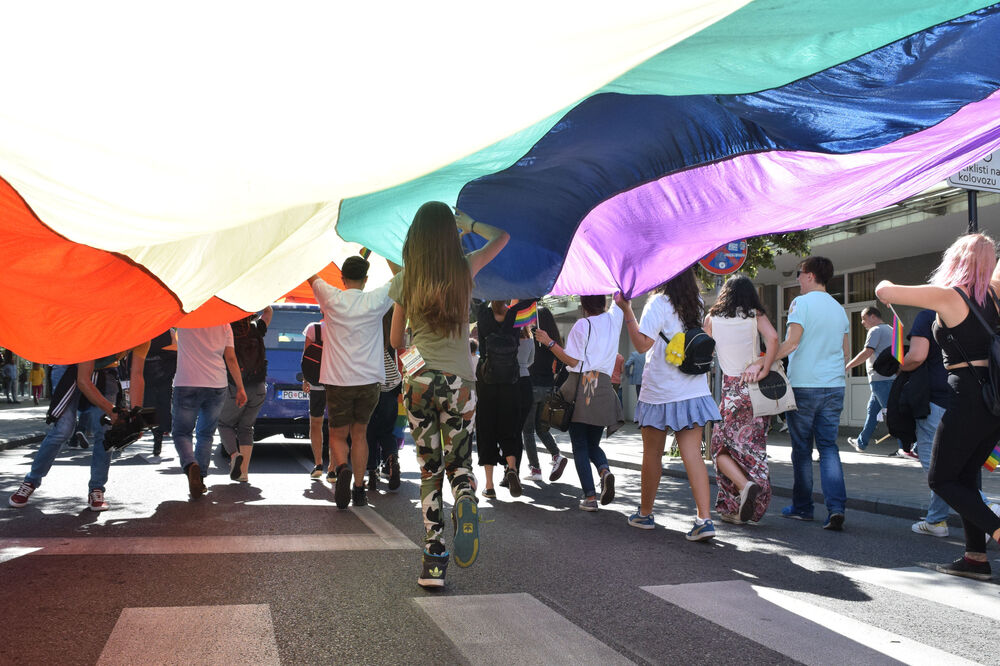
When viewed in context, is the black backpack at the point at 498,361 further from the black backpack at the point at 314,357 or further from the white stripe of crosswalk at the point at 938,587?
the white stripe of crosswalk at the point at 938,587

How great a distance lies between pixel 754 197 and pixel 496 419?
3.62m

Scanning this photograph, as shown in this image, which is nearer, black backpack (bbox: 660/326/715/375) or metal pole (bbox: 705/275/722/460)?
black backpack (bbox: 660/326/715/375)

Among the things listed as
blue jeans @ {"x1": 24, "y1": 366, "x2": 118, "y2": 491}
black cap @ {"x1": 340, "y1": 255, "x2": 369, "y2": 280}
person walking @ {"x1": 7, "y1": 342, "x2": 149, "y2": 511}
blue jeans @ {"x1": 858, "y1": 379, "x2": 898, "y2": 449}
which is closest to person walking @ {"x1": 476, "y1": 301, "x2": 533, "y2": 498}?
black cap @ {"x1": 340, "y1": 255, "x2": 369, "y2": 280}

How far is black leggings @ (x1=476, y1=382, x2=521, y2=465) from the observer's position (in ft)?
26.0

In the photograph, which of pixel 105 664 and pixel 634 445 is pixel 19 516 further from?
pixel 634 445

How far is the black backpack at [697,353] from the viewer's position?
6.17 metres

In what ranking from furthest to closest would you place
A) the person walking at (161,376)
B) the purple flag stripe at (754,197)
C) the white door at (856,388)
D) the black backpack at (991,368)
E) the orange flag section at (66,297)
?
1. the white door at (856,388)
2. the person walking at (161,376)
3. the black backpack at (991,368)
4. the purple flag stripe at (754,197)
5. the orange flag section at (66,297)

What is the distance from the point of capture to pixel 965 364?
16.1ft

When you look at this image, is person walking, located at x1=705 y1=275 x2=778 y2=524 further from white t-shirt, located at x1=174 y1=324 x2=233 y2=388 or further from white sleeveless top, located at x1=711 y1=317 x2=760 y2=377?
white t-shirt, located at x1=174 y1=324 x2=233 y2=388

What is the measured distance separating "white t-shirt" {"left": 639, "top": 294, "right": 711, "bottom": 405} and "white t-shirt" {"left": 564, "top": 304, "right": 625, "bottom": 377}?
3.93 ft

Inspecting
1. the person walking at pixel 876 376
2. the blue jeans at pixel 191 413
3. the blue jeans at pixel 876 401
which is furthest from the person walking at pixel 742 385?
the blue jeans at pixel 876 401

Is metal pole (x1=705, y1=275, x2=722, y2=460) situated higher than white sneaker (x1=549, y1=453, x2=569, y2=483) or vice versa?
metal pole (x1=705, y1=275, x2=722, y2=460)

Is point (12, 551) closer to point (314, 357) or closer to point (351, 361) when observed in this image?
point (351, 361)

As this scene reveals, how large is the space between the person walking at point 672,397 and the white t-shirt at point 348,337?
2.23 metres
